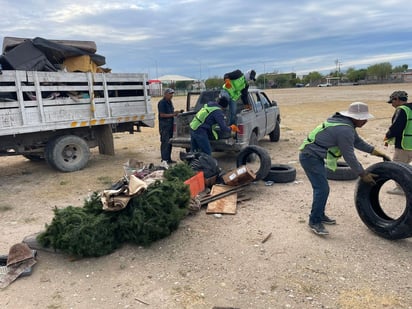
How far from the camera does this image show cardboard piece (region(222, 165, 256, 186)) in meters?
5.97

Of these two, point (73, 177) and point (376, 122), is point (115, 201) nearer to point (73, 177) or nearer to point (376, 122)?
point (73, 177)

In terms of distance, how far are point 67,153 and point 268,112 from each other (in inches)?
202

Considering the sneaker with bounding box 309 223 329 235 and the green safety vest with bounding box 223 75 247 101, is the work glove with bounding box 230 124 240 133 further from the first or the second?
the sneaker with bounding box 309 223 329 235

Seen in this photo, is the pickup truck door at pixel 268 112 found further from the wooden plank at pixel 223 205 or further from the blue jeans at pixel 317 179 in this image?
the blue jeans at pixel 317 179

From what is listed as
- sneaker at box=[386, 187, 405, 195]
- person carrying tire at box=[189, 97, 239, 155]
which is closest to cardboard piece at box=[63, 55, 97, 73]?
person carrying tire at box=[189, 97, 239, 155]

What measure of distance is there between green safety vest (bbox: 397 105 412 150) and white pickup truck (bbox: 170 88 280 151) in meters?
3.09

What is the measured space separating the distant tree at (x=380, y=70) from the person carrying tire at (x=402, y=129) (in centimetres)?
11299

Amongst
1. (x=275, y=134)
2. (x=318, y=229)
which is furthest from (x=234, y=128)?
(x=275, y=134)

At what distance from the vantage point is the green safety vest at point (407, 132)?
5402mm

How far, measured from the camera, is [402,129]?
5477 millimetres

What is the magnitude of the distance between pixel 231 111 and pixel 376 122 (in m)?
9.16

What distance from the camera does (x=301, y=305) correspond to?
315 centimetres

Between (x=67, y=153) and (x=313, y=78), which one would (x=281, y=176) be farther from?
(x=313, y=78)

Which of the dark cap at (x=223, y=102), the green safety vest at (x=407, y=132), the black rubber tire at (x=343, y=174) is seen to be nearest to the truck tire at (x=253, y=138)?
the dark cap at (x=223, y=102)
